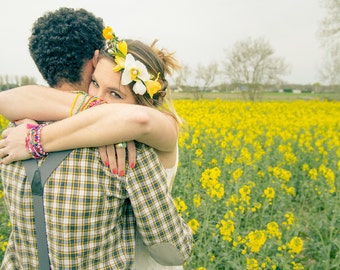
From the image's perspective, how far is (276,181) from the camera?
15.2 feet

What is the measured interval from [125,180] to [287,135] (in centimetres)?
617

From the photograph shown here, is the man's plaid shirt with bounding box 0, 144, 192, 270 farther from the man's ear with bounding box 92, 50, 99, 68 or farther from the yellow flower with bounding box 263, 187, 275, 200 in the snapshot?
the yellow flower with bounding box 263, 187, 275, 200

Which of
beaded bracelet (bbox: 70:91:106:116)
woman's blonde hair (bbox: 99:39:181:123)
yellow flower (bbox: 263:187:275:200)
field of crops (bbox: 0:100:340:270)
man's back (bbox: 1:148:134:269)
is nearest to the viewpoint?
man's back (bbox: 1:148:134:269)

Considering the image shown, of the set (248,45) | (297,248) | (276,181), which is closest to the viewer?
(297,248)

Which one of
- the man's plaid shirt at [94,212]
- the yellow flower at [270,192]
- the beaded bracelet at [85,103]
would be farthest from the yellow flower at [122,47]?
the yellow flower at [270,192]

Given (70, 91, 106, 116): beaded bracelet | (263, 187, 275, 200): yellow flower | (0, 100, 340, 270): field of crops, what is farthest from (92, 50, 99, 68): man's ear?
(263, 187, 275, 200): yellow flower

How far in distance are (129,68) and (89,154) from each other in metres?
0.29

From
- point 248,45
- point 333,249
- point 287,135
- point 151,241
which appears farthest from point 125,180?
point 248,45

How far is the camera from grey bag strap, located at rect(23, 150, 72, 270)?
1021 millimetres

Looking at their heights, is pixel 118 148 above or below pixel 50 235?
above

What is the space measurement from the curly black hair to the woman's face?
6cm

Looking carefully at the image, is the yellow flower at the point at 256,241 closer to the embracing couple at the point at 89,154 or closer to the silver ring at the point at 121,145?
the embracing couple at the point at 89,154

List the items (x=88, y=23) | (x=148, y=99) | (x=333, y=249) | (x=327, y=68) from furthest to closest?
1. (x=327, y=68)
2. (x=333, y=249)
3. (x=148, y=99)
4. (x=88, y=23)

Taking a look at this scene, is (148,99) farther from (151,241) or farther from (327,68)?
(327,68)
